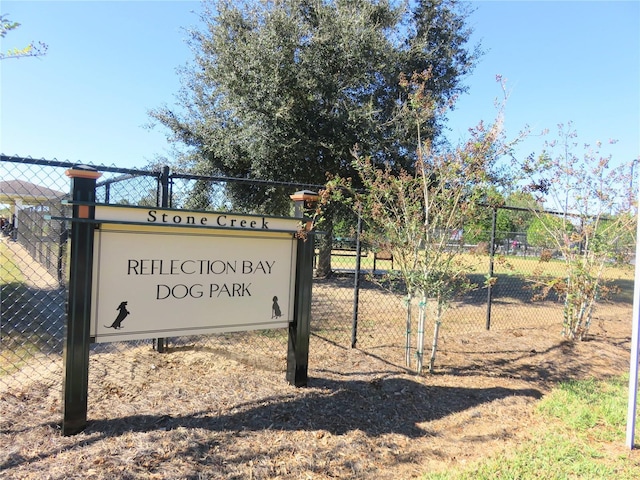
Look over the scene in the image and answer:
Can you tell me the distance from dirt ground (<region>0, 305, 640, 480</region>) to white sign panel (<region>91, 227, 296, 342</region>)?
56 cm

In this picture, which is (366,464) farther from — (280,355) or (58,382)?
(58,382)

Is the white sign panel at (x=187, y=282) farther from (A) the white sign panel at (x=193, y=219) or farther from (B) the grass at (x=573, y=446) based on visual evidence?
(B) the grass at (x=573, y=446)

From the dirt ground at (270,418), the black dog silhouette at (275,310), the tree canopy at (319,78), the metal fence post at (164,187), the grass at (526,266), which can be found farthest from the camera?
the tree canopy at (319,78)

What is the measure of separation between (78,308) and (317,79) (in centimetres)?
733

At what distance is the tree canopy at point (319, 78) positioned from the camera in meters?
8.62

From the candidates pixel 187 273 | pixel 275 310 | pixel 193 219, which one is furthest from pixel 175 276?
pixel 275 310

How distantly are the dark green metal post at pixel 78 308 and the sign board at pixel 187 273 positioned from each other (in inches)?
2.7

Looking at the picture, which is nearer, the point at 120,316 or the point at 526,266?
the point at 120,316

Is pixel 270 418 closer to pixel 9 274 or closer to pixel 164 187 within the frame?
pixel 164 187

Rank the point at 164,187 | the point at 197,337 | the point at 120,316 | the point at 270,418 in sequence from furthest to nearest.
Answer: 1. the point at 197,337
2. the point at 164,187
3. the point at 270,418
4. the point at 120,316

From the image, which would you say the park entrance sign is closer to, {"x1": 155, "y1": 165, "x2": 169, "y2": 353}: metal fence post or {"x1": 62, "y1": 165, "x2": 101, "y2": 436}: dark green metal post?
{"x1": 62, "y1": 165, "x2": 101, "y2": 436}: dark green metal post

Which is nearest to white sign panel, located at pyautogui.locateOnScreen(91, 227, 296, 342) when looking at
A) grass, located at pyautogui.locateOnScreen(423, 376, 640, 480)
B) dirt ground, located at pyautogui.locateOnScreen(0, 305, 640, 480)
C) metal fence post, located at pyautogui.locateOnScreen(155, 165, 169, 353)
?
dirt ground, located at pyautogui.locateOnScreen(0, 305, 640, 480)

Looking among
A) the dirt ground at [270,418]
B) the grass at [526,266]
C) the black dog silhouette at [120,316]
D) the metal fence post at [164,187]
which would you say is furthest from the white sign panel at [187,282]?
the grass at [526,266]

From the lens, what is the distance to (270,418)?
2.98m
